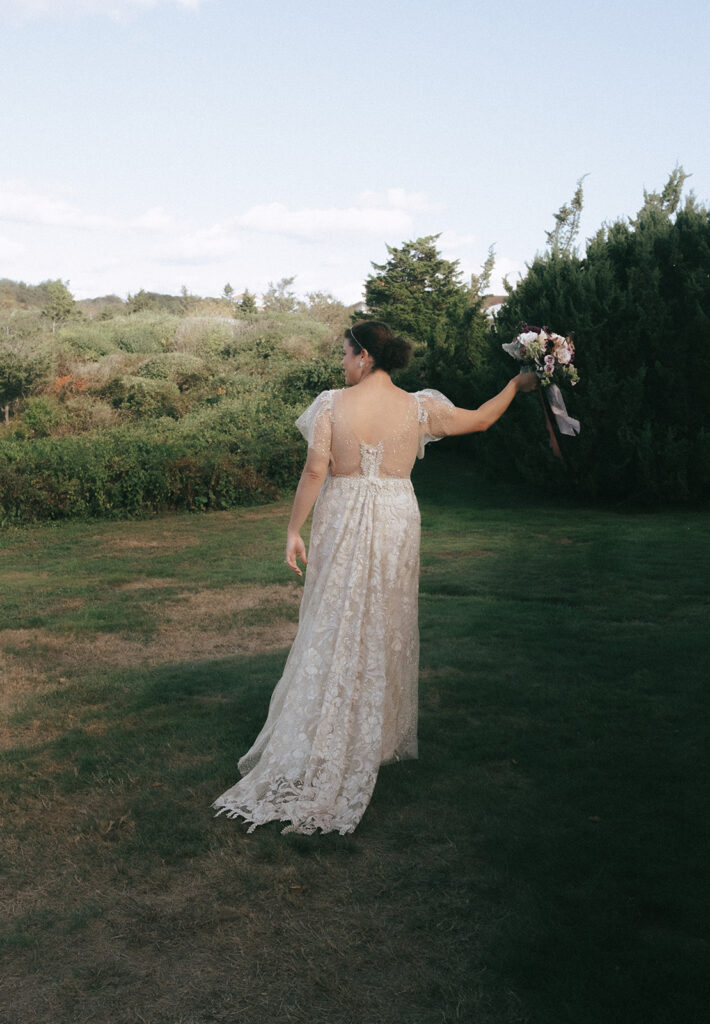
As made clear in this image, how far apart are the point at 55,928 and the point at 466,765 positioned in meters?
2.02

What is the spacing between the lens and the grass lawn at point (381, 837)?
264cm

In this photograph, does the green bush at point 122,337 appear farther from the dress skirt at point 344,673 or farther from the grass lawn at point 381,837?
the dress skirt at point 344,673

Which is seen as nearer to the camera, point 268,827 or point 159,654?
point 268,827


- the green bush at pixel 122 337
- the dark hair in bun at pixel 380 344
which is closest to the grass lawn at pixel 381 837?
the dark hair in bun at pixel 380 344

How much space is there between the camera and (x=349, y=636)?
3988mm

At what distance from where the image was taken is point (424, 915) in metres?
3.01

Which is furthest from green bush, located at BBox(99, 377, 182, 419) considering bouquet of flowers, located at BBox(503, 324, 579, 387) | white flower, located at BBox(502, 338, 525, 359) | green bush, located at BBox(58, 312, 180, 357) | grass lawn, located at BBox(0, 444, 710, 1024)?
bouquet of flowers, located at BBox(503, 324, 579, 387)

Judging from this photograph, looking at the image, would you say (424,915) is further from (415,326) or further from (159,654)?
(415,326)

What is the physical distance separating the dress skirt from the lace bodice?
2.5 inches

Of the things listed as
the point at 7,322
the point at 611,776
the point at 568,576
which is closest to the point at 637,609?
the point at 568,576

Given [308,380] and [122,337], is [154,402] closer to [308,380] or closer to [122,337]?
[308,380]

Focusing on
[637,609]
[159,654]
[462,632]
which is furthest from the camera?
[637,609]

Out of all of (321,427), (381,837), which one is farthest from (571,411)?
(381,837)

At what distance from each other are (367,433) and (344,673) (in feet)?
3.46
